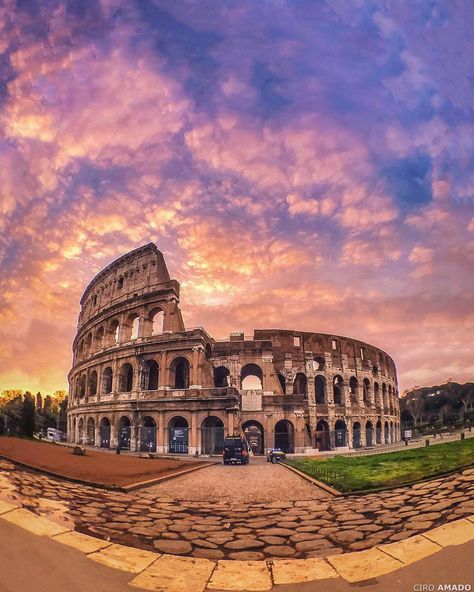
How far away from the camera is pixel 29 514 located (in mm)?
3969

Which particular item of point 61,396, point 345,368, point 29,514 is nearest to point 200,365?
point 345,368

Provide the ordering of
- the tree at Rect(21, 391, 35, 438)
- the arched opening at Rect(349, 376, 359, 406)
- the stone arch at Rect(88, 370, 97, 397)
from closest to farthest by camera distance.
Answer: the tree at Rect(21, 391, 35, 438)
the stone arch at Rect(88, 370, 97, 397)
the arched opening at Rect(349, 376, 359, 406)

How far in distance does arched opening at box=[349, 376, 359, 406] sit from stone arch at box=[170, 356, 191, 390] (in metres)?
18.3

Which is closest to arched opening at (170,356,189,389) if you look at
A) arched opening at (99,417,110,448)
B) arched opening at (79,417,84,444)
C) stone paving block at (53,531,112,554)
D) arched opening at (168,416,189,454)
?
arched opening at (168,416,189,454)

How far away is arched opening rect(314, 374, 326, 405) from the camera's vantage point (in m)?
34.2

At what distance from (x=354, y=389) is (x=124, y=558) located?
37.2 meters

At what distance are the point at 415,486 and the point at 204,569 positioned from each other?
5.47m

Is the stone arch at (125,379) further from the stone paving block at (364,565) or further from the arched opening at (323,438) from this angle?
the stone paving block at (364,565)

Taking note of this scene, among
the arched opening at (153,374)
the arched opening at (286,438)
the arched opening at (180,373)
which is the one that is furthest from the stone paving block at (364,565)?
the arched opening at (286,438)

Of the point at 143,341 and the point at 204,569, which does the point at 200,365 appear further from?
the point at 204,569

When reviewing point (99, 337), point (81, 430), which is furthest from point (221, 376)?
point (81, 430)

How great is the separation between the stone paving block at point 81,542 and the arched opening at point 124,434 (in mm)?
25415

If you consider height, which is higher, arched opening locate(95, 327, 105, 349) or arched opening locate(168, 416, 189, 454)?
arched opening locate(95, 327, 105, 349)

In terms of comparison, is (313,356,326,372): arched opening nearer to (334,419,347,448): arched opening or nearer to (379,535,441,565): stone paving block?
(334,419,347,448): arched opening
